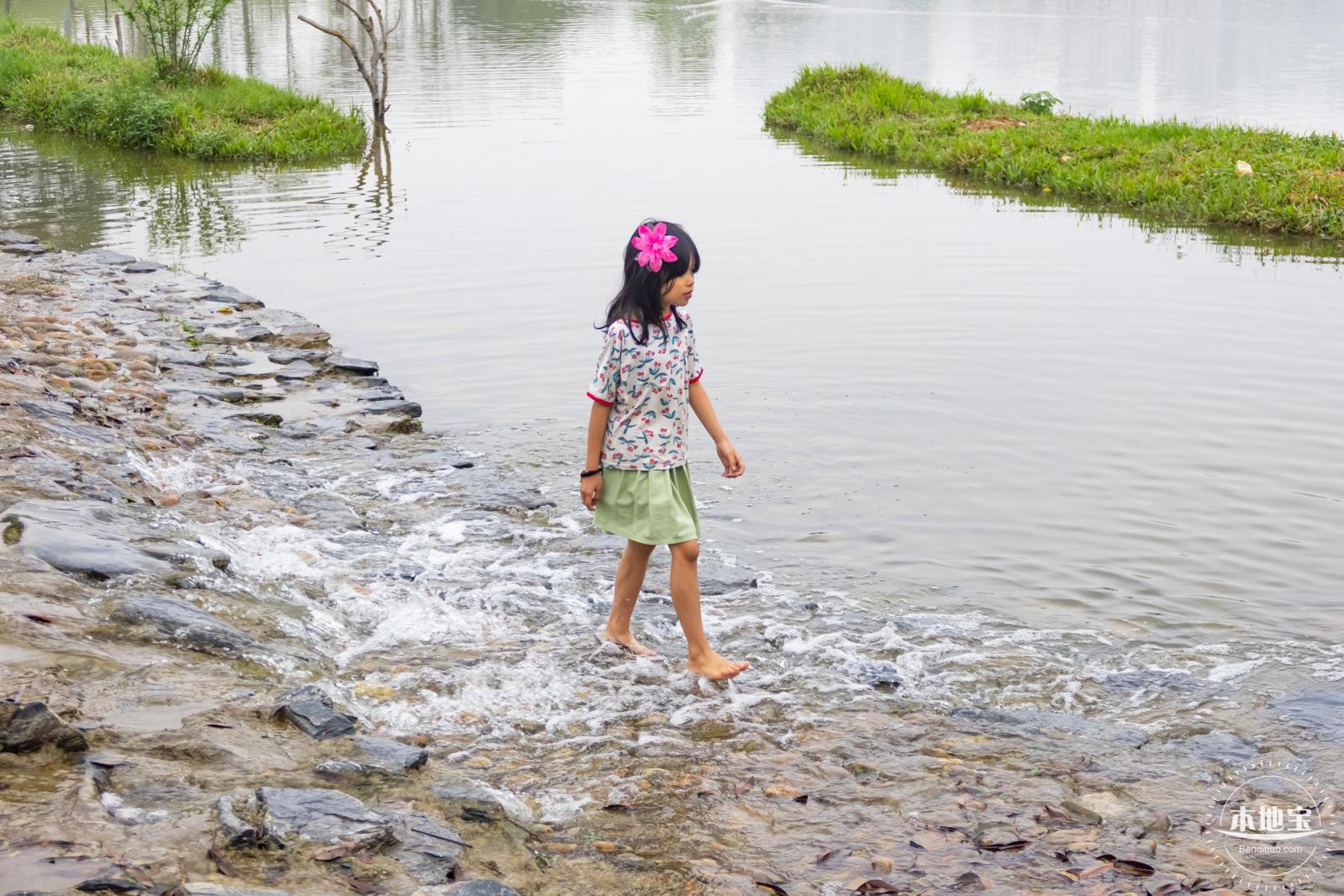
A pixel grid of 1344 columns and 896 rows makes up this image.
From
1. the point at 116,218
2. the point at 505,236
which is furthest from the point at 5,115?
the point at 505,236

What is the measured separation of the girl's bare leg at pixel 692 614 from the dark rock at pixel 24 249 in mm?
11595

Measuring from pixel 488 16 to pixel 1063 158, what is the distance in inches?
1878

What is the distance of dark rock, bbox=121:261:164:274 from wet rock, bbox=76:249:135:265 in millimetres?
160

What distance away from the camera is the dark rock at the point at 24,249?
14.1m

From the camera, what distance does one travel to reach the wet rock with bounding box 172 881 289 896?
305 centimetres

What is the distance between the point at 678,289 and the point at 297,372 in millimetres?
6027

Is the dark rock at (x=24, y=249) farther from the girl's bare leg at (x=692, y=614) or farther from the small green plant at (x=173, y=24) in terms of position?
the small green plant at (x=173, y=24)

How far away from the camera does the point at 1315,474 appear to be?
8.11m

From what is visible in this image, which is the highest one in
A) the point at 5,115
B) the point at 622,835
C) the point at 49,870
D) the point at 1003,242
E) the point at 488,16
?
the point at 488,16

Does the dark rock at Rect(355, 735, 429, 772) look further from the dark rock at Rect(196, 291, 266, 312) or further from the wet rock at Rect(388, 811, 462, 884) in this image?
the dark rock at Rect(196, 291, 266, 312)

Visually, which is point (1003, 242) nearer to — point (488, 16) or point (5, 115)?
point (5, 115)

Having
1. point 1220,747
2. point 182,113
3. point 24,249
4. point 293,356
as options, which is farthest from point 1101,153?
point 1220,747

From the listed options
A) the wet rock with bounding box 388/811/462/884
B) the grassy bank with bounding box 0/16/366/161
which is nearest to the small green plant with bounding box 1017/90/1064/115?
the grassy bank with bounding box 0/16/366/161

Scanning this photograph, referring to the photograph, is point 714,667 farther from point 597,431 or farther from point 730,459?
point 597,431
